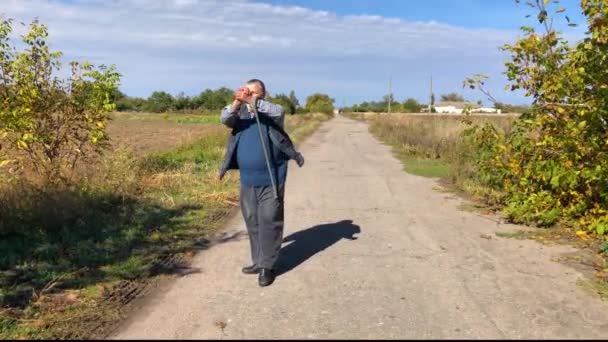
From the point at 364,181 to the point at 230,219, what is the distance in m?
5.39

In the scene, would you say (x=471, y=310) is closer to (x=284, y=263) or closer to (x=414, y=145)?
(x=284, y=263)

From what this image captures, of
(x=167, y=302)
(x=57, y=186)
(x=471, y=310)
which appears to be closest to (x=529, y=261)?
(x=471, y=310)

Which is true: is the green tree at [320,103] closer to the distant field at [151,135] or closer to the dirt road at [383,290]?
the distant field at [151,135]

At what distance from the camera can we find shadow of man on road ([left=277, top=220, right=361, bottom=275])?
6.82 meters

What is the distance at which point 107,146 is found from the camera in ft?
33.9

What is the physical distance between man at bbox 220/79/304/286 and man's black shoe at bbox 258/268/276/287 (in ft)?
0.07

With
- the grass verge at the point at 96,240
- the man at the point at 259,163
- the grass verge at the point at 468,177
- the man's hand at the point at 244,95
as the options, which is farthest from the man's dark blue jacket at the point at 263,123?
the grass verge at the point at 468,177

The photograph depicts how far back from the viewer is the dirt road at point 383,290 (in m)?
4.69

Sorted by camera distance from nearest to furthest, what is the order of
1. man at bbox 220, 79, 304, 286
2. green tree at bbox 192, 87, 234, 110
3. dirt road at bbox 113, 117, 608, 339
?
dirt road at bbox 113, 117, 608, 339 < man at bbox 220, 79, 304, 286 < green tree at bbox 192, 87, 234, 110

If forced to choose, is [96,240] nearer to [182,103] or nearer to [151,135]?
[151,135]

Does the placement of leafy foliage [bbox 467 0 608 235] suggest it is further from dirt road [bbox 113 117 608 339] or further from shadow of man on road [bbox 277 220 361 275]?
shadow of man on road [bbox 277 220 361 275]

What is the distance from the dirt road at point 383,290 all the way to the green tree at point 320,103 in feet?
336

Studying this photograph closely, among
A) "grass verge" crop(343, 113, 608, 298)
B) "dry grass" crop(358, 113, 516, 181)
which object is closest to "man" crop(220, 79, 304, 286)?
"grass verge" crop(343, 113, 608, 298)

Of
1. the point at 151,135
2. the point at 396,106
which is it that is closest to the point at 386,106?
the point at 396,106
